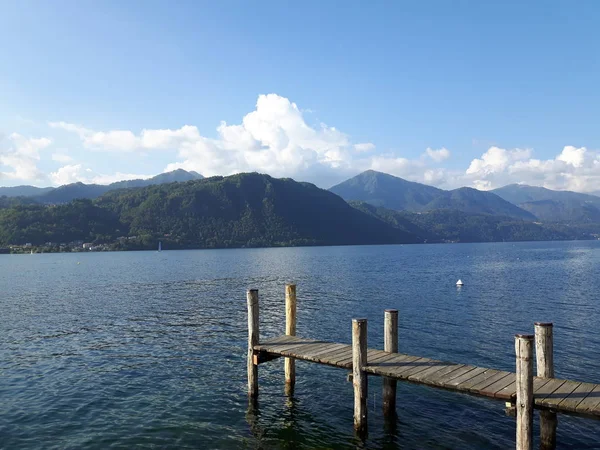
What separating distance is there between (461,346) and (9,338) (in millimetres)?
33391

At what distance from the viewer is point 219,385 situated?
22.1m

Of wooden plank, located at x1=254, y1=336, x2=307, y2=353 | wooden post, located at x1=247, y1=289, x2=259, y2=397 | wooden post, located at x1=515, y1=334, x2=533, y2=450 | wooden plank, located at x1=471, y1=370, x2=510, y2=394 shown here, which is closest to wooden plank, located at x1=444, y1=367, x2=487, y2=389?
wooden plank, located at x1=471, y1=370, x2=510, y2=394

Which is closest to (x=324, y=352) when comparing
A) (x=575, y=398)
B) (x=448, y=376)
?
(x=448, y=376)

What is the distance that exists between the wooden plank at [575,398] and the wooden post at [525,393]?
2.75ft

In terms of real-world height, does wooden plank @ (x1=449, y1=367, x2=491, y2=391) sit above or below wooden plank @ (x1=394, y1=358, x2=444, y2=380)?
above

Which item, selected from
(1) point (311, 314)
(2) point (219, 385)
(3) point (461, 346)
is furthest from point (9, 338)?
(3) point (461, 346)

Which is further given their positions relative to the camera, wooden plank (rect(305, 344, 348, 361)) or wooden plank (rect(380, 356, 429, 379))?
wooden plank (rect(305, 344, 348, 361))

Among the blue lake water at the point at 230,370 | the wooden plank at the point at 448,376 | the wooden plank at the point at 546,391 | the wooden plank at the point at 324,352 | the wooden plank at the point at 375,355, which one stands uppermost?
the wooden plank at the point at 546,391

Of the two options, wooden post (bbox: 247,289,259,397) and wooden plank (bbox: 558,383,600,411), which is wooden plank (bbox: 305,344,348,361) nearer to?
wooden post (bbox: 247,289,259,397)

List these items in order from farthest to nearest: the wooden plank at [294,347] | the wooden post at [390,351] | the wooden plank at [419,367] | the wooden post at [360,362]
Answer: the wooden plank at [294,347]
the wooden post at [390,351]
the wooden post at [360,362]
the wooden plank at [419,367]

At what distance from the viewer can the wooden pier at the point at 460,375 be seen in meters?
12.2

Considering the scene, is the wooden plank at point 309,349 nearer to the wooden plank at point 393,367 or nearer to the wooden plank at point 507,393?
the wooden plank at point 393,367

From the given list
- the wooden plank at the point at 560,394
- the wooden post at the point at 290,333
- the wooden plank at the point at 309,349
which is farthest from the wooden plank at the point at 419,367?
the wooden post at the point at 290,333

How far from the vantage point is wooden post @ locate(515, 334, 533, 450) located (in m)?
12.1
